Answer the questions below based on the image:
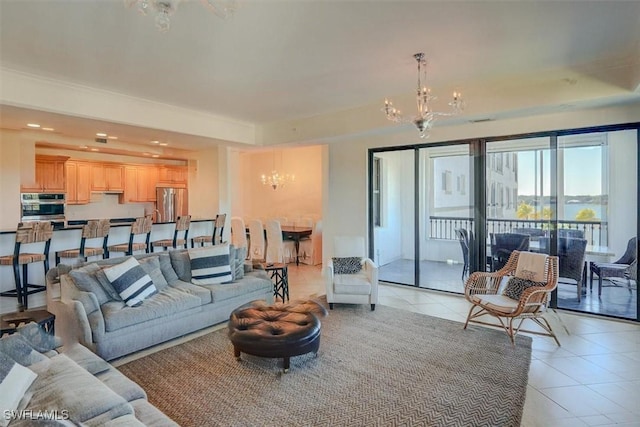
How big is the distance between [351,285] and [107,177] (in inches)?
263

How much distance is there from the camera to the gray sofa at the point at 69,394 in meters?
1.54

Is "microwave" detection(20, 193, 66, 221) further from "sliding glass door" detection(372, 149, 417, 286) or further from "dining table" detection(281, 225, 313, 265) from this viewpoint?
"sliding glass door" detection(372, 149, 417, 286)

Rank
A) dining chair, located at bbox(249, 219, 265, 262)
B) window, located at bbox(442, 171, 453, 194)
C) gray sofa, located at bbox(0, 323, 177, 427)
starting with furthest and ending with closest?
dining chair, located at bbox(249, 219, 265, 262) → window, located at bbox(442, 171, 453, 194) → gray sofa, located at bbox(0, 323, 177, 427)

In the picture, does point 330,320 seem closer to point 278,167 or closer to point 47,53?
point 47,53

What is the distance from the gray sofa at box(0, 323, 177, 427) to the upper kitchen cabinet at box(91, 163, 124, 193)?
6.78 metres

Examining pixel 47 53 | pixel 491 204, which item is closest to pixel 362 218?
pixel 491 204

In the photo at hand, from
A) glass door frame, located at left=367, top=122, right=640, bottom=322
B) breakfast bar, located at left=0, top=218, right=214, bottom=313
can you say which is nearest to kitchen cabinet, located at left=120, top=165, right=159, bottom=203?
breakfast bar, located at left=0, top=218, right=214, bottom=313

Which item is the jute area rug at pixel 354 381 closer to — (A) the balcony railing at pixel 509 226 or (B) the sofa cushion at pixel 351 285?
(B) the sofa cushion at pixel 351 285

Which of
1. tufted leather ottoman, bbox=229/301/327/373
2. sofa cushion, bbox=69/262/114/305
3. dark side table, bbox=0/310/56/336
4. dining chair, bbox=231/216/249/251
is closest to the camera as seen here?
dark side table, bbox=0/310/56/336

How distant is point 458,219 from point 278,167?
5.59m

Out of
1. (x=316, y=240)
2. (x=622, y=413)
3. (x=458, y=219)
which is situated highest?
(x=458, y=219)

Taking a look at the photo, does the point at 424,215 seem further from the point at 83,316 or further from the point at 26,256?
the point at 26,256

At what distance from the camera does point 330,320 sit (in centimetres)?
434

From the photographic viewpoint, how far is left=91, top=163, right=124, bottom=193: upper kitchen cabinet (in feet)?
26.3
